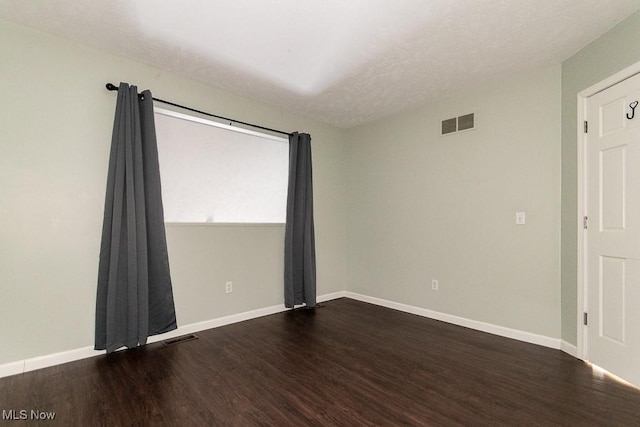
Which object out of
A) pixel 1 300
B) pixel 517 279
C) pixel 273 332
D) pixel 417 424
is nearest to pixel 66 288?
pixel 1 300

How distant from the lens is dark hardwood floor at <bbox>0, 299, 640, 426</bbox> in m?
1.76

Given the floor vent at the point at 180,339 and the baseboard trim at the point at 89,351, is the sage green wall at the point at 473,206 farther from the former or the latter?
the floor vent at the point at 180,339

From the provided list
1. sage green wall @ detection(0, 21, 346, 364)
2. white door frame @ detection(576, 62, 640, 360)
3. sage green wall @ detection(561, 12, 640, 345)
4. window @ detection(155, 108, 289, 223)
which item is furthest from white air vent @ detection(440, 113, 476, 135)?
sage green wall @ detection(0, 21, 346, 364)

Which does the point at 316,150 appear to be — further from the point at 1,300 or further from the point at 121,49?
the point at 1,300

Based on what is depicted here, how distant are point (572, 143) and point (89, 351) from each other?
442 cm

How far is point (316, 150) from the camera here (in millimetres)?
4363

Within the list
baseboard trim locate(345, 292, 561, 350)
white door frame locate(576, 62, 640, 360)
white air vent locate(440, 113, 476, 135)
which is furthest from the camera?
white air vent locate(440, 113, 476, 135)

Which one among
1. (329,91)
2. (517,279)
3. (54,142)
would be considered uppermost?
(329,91)

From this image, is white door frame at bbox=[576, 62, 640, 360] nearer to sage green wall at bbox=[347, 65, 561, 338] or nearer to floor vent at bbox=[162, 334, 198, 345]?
sage green wall at bbox=[347, 65, 561, 338]

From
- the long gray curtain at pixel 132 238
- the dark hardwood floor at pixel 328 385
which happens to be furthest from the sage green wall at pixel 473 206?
the long gray curtain at pixel 132 238

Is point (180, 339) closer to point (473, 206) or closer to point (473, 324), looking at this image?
point (473, 324)

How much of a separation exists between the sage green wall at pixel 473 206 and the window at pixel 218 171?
54.3 inches

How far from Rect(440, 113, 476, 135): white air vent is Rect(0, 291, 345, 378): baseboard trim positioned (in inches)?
115

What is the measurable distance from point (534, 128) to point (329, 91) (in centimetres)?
207
